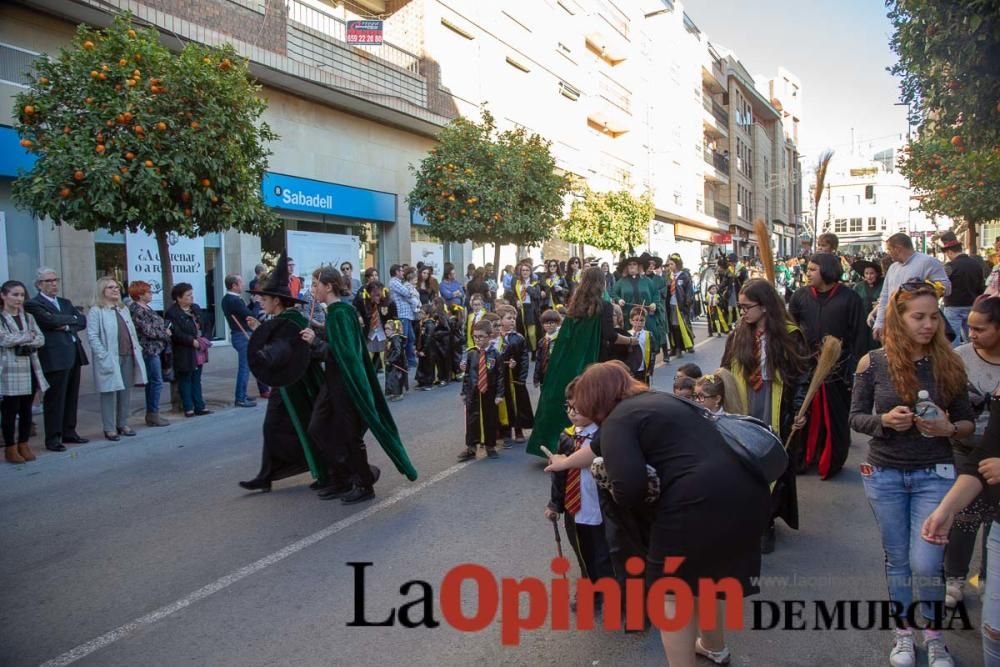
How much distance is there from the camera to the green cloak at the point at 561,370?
6.62 meters

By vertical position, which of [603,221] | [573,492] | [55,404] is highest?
[603,221]

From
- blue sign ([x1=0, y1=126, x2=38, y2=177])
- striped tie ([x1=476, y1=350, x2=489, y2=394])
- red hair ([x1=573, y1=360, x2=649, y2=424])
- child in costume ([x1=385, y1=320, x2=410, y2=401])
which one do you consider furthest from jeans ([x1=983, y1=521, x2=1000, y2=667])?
blue sign ([x1=0, y1=126, x2=38, y2=177])

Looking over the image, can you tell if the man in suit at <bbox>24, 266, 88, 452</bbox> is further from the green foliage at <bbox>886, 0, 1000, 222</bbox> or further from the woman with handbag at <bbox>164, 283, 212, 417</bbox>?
the green foliage at <bbox>886, 0, 1000, 222</bbox>

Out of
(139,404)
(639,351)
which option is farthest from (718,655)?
(139,404)

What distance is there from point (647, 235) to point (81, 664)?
39.3 metres

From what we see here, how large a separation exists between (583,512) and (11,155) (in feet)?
38.7

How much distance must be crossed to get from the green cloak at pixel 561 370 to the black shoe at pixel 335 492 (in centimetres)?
155

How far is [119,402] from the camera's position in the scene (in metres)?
9.38

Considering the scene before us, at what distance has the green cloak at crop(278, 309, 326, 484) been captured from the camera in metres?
6.41

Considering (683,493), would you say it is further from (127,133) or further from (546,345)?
(127,133)

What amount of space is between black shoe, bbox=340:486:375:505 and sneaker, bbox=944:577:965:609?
408 centimetres

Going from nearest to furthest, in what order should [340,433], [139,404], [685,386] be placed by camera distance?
1. [685,386]
2. [340,433]
3. [139,404]

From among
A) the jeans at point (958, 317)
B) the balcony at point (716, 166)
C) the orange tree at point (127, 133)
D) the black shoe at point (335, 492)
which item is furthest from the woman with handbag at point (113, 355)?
the balcony at point (716, 166)

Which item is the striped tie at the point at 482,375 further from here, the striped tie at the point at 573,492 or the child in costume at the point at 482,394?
the striped tie at the point at 573,492
